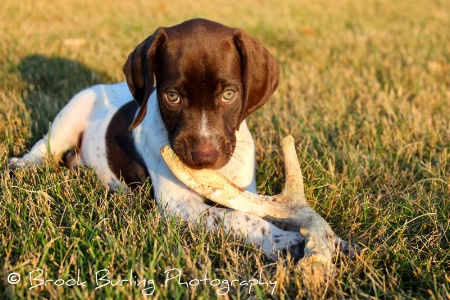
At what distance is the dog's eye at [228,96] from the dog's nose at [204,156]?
0.37 meters

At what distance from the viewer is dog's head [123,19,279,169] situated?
12.6 feet

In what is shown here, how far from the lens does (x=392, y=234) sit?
12.6 ft

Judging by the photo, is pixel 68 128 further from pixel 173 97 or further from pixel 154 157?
pixel 173 97

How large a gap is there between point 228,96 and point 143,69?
625 millimetres

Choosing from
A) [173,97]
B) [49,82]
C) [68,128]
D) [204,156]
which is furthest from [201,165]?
[49,82]

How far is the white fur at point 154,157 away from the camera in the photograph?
12.4ft

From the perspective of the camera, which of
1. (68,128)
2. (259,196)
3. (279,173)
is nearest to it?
(259,196)

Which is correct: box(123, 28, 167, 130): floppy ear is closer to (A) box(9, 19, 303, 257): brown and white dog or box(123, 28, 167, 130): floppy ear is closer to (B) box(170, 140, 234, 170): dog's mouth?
(A) box(9, 19, 303, 257): brown and white dog

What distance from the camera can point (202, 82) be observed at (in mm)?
3842

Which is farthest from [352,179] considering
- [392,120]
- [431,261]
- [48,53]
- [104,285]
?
[48,53]

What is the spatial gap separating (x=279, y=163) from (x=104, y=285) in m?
2.42

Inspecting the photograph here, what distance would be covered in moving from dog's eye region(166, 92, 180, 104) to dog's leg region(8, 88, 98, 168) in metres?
1.71

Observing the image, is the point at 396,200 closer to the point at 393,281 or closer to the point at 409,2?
the point at 393,281

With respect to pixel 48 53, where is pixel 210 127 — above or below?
above
